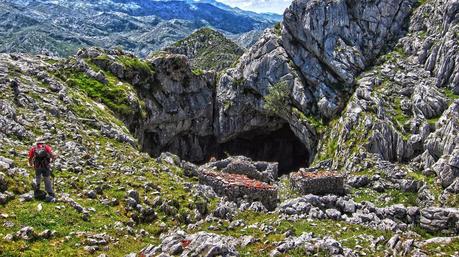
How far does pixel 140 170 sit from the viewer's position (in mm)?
33281

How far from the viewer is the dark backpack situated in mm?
23667

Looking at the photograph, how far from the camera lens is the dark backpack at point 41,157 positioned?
23.7 meters

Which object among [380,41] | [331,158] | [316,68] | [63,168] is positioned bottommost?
[331,158]

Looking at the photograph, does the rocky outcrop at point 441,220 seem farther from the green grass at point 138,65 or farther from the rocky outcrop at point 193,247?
the green grass at point 138,65

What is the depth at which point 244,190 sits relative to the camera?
35906 millimetres

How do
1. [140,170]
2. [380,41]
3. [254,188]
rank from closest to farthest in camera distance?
1. [140,170]
2. [254,188]
3. [380,41]

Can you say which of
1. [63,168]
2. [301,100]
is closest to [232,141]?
[301,100]

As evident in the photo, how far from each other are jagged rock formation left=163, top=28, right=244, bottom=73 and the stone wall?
125 metres

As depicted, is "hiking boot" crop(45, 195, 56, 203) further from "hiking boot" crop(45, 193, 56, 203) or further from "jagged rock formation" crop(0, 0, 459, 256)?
"jagged rock formation" crop(0, 0, 459, 256)

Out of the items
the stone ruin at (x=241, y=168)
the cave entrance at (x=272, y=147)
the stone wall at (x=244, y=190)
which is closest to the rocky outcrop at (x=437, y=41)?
the stone ruin at (x=241, y=168)

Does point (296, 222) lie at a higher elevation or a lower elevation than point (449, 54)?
lower

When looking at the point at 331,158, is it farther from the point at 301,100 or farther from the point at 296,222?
the point at 296,222

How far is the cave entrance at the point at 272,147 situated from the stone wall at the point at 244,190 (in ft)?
148

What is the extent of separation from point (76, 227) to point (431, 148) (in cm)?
4276
